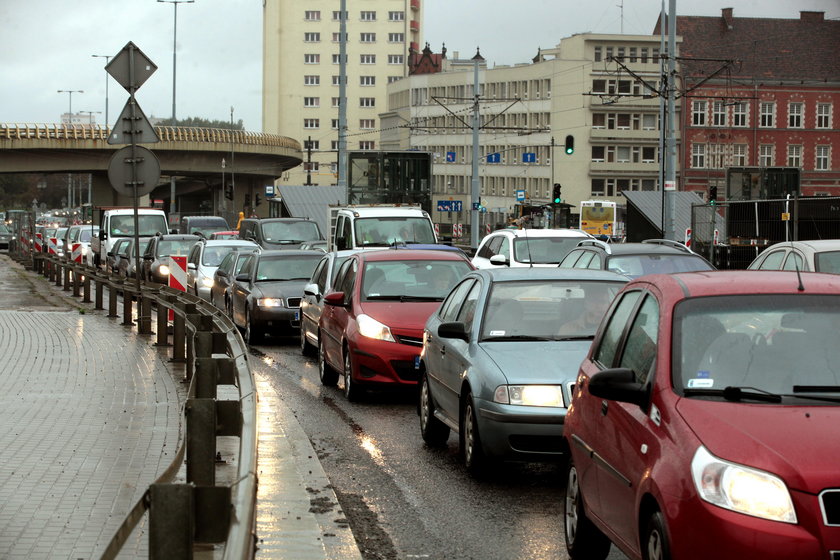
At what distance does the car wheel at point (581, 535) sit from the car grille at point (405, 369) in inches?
263

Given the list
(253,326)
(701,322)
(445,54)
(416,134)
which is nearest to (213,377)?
(701,322)

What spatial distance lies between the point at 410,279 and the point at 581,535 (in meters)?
8.48

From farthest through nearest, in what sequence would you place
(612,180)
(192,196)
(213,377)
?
(192,196), (612,180), (213,377)

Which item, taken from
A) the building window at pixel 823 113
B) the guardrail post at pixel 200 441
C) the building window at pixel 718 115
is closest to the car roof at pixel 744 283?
the guardrail post at pixel 200 441

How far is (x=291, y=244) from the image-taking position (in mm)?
38625

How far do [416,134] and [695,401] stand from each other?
123 metres

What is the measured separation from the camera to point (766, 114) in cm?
10088

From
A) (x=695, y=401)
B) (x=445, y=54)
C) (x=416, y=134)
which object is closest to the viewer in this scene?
(x=695, y=401)

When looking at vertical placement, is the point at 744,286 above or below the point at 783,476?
above

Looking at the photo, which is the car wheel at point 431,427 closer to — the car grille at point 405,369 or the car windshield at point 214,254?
the car grille at point 405,369

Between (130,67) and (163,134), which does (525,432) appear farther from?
(163,134)

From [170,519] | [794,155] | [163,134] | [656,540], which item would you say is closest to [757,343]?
[656,540]

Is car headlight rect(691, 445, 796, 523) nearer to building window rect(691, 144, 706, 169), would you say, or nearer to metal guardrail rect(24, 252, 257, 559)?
metal guardrail rect(24, 252, 257, 559)

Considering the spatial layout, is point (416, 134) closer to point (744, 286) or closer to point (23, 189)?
point (23, 189)
